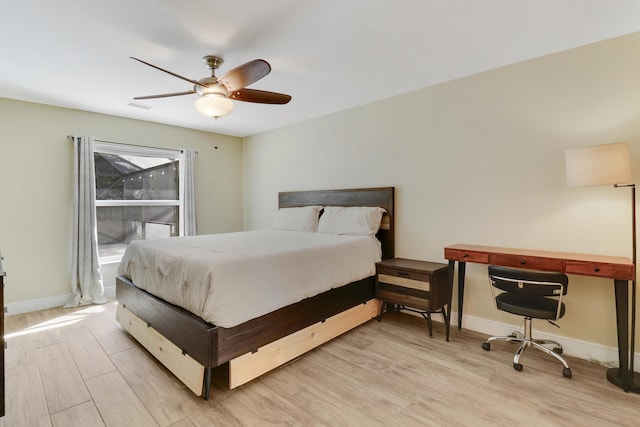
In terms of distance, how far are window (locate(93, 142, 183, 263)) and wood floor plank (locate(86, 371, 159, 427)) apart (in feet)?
8.21

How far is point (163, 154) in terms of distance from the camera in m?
4.60

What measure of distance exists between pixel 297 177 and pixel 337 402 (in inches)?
128

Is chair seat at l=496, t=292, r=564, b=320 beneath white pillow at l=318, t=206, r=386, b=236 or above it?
beneath

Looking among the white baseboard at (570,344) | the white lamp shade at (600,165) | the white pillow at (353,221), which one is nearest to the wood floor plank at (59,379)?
the white pillow at (353,221)

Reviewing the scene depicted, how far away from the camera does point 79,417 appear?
175 centimetres

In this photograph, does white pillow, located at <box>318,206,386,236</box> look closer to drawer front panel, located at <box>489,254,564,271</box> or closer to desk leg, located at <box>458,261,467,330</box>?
desk leg, located at <box>458,261,467,330</box>

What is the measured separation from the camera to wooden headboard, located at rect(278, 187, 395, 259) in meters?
3.45

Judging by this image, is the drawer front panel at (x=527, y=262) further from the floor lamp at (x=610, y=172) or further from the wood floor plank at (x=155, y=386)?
the wood floor plank at (x=155, y=386)

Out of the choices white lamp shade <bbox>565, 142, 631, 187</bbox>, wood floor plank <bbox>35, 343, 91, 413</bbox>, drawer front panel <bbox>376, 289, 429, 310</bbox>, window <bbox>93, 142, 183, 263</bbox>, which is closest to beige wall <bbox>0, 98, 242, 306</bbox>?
window <bbox>93, 142, 183, 263</bbox>

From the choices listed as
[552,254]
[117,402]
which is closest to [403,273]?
[552,254]

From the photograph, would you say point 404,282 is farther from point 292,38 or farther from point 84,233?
point 84,233

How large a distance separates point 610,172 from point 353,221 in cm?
214

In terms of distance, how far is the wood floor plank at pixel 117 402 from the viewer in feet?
5.61

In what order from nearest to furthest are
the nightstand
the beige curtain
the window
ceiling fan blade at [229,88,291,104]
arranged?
ceiling fan blade at [229,88,291,104]
the nightstand
the beige curtain
the window
